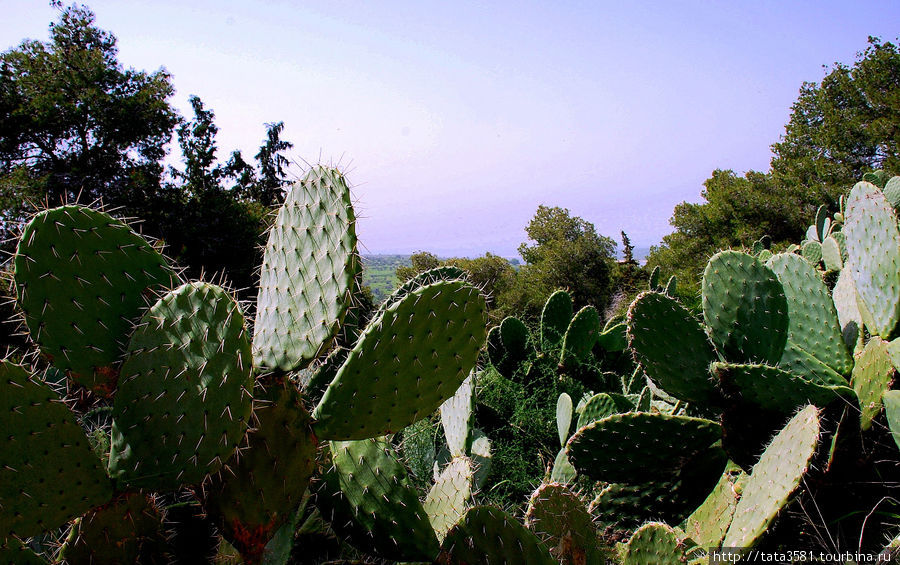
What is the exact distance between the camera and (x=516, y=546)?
3.41 feet

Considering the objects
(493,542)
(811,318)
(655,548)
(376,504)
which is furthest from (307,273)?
(811,318)

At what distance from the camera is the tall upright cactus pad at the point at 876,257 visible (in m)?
1.66

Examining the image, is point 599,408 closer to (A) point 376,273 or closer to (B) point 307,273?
(B) point 307,273

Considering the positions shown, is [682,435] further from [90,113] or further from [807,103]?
[807,103]

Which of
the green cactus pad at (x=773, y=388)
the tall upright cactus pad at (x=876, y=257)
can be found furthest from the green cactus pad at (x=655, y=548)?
the tall upright cactus pad at (x=876, y=257)

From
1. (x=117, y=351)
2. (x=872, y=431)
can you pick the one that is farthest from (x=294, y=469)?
(x=872, y=431)

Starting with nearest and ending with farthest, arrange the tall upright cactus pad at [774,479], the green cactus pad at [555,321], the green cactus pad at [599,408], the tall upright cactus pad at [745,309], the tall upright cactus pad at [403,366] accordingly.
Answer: the tall upright cactus pad at [403,366], the tall upright cactus pad at [774,479], the tall upright cactus pad at [745,309], the green cactus pad at [599,408], the green cactus pad at [555,321]

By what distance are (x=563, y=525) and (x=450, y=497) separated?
317 millimetres

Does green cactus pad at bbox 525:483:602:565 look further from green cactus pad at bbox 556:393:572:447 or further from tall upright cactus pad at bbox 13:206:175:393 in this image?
green cactus pad at bbox 556:393:572:447

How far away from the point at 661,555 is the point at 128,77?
10.4 meters

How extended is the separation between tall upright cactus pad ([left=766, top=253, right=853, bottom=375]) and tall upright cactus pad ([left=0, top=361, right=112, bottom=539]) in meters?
1.98

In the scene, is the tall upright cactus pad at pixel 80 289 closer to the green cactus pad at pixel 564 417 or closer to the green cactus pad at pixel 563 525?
the green cactus pad at pixel 563 525

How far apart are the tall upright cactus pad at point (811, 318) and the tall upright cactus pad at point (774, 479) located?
0.58 metres

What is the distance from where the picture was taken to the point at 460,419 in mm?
2066
